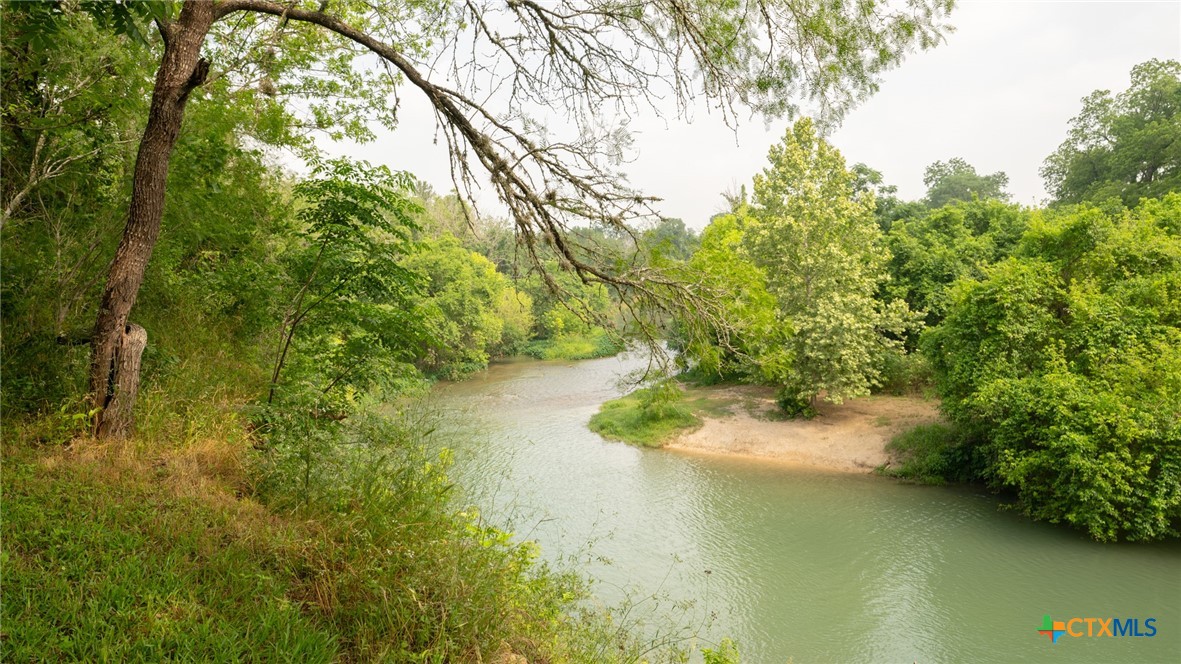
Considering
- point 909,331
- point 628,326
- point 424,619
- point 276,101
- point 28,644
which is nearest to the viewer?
point 28,644

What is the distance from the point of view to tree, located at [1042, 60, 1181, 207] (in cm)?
2595

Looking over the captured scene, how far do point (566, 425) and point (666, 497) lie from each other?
6.69 meters

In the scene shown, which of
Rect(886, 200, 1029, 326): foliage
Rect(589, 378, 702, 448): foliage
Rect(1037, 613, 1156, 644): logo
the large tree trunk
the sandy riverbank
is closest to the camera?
the large tree trunk

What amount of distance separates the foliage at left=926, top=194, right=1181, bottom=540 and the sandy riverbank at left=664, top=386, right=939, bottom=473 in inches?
95.5

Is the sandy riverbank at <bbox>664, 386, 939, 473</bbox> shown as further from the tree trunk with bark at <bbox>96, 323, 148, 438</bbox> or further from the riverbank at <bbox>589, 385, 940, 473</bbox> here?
the tree trunk with bark at <bbox>96, 323, 148, 438</bbox>

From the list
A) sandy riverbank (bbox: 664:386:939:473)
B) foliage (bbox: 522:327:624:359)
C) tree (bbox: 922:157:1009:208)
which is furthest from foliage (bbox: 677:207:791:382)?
tree (bbox: 922:157:1009:208)

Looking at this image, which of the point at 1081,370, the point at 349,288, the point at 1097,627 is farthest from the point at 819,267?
the point at 349,288

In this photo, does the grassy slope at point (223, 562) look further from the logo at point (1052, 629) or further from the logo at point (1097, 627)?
the logo at point (1097, 627)

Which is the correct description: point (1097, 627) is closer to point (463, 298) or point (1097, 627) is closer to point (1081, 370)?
point (1081, 370)

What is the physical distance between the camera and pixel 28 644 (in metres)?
2.12

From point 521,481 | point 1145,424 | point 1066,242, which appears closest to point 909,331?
point 1066,242

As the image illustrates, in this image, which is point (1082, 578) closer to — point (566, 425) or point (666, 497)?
point (666, 497)

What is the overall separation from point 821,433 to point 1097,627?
9.09m

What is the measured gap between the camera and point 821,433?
17406 millimetres
